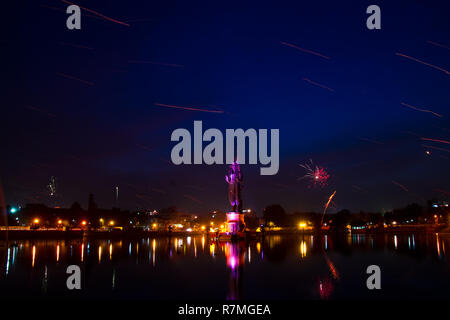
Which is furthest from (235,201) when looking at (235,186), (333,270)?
(333,270)

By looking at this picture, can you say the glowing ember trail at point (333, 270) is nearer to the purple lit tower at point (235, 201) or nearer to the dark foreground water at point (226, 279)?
the dark foreground water at point (226, 279)

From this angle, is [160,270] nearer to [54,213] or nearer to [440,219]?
[54,213]

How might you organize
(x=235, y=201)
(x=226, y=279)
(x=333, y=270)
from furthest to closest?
(x=235, y=201) → (x=333, y=270) → (x=226, y=279)

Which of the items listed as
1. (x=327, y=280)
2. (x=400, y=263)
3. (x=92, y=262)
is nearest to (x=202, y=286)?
(x=327, y=280)

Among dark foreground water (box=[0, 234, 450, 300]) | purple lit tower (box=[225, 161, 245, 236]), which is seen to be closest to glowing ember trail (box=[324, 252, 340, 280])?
dark foreground water (box=[0, 234, 450, 300])

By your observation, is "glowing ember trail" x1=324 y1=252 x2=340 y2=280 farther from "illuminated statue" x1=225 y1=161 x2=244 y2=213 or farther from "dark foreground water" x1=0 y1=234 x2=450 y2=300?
"illuminated statue" x1=225 y1=161 x2=244 y2=213

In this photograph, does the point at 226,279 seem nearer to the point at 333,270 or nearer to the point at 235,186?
the point at 333,270

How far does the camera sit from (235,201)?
201 ft

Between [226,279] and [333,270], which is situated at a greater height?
[226,279]

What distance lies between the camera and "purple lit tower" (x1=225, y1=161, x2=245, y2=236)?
5731 cm

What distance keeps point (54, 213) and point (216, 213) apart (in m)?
89.1

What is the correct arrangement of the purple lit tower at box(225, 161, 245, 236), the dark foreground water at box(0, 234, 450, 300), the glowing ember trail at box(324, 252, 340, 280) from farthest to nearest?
the purple lit tower at box(225, 161, 245, 236) → the glowing ember trail at box(324, 252, 340, 280) → the dark foreground water at box(0, 234, 450, 300)

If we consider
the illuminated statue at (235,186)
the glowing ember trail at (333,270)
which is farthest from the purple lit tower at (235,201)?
the glowing ember trail at (333,270)

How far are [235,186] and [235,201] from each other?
262 centimetres
